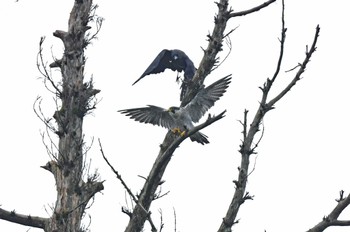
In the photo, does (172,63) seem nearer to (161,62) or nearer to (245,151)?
(161,62)

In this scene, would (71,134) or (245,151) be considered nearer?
(245,151)

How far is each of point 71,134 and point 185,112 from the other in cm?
211

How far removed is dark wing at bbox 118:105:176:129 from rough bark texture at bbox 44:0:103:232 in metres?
0.98

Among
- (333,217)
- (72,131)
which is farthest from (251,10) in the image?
(333,217)

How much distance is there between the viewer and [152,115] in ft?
37.0

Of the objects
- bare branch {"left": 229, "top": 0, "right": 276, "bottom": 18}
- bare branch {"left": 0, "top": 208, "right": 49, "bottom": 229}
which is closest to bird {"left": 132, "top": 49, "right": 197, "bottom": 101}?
bare branch {"left": 229, "top": 0, "right": 276, "bottom": 18}

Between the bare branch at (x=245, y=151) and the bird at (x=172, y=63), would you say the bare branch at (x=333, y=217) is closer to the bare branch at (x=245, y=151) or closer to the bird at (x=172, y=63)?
the bare branch at (x=245, y=151)

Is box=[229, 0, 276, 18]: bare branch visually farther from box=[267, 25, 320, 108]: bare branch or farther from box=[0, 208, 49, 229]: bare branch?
box=[0, 208, 49, 229]: bare branch

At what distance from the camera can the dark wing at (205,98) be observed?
34.2ft

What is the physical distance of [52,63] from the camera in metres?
12.2

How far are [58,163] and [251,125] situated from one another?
552 centimetres

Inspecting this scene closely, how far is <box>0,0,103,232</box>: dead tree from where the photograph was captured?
36.5ft

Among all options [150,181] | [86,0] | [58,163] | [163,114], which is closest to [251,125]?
[150,181]

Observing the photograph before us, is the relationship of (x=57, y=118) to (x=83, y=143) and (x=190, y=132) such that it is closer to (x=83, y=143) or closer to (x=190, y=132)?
(x=83, y=143)
